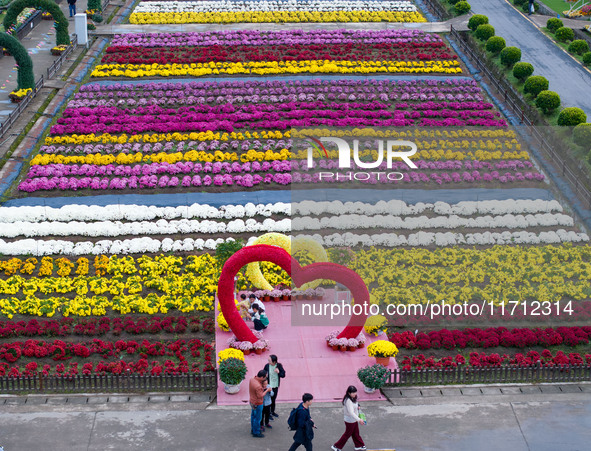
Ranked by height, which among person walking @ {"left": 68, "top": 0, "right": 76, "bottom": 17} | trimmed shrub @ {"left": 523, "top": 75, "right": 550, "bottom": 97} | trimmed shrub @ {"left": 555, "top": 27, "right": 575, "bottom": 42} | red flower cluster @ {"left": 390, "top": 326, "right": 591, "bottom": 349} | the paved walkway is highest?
trimmed shrub @ {"left": 523, "top": 75, "right": 550, "bottom": 97}

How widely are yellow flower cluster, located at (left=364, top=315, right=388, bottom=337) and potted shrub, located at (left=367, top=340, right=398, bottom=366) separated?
1433 mm

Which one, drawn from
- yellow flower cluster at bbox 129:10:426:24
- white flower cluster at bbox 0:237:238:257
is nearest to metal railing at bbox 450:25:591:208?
yellow flower cluster at bbox 129:10:426:24

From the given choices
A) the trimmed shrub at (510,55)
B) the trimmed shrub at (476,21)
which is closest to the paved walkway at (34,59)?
the trimmed shrub at (510,55)

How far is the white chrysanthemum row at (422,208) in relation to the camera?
105 ft

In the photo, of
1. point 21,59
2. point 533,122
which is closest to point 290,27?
point 21,59

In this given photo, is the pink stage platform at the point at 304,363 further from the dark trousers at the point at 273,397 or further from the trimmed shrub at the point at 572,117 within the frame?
the trimmed shrub at the point at 572,117

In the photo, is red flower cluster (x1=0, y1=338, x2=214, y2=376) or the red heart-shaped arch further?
red flower cluster (x1=0, y1=338, x2=214, y2=376)

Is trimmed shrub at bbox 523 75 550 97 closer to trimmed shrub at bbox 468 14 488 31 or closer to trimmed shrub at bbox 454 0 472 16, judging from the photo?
trimmed shrub at bbox 468 14 488 31

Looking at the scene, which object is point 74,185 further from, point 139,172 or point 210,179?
point 210,179

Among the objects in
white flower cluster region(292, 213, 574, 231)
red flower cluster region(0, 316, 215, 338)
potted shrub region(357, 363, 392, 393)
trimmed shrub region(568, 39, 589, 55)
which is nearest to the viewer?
potted shrub region(357, 363, 392, 393)

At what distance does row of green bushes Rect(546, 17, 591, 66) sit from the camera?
164ft

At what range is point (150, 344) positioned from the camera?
25141 millimetres

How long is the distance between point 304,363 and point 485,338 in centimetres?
534

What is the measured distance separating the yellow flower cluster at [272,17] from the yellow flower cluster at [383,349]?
118 ft
